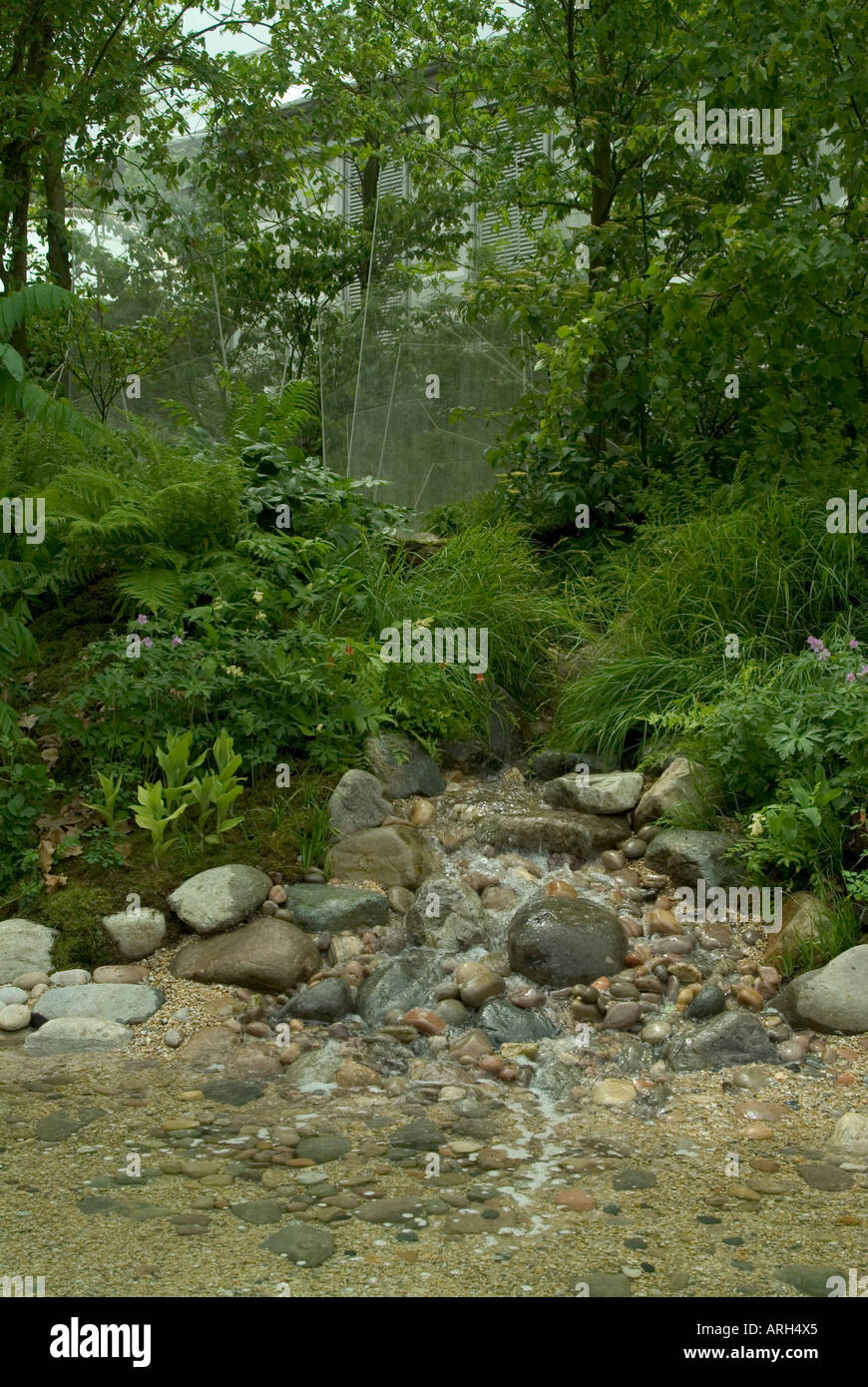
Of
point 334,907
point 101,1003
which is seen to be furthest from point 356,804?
point 101,1003

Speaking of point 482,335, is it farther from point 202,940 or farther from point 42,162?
point 202,940

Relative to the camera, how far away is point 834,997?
4.86m

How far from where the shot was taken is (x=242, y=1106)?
14.2 ft

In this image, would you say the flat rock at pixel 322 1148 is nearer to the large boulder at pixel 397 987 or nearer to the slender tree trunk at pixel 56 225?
the large boulder at pixel 397 987

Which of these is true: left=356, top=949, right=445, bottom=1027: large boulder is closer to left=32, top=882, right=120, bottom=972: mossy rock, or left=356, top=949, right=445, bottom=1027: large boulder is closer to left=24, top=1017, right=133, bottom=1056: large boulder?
left=24, top=1017, right=133, bottom=1056: large boulder

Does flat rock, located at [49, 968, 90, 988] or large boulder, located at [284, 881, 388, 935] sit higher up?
large boulder, located at [284, 881, 388, 935]

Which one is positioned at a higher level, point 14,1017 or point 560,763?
point 560,763

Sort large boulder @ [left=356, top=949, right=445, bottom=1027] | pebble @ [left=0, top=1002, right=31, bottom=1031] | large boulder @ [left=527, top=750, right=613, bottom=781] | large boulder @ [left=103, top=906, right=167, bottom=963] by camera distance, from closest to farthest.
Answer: pebble @ [left=0, top=1002, right=31, bottom=1031], large boulder @ [left=356, top=949, right=445, bottom=1027], large boulder @ [left=103, top=906, right=167, bottom=963], large boulder @ [left=527, top=750, right=613, bottom=781]

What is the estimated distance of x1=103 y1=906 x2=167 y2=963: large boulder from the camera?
556cm

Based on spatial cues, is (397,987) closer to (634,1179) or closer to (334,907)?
(334,907)

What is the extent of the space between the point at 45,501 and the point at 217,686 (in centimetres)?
178

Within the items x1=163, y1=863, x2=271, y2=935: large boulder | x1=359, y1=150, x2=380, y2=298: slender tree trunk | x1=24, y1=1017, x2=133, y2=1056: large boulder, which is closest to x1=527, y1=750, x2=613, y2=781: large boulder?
x1=163, y1=863, x2=271, y2=935: large boulder

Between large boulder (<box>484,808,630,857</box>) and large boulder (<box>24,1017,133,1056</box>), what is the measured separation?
2380mm

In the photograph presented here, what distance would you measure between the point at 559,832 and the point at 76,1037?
2731mm
